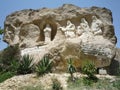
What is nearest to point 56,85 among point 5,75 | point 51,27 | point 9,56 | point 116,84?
point 116,84

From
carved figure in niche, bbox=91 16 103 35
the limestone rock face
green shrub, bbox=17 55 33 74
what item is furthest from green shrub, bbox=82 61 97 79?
carved figure in niche, bbox=91 16 103 35

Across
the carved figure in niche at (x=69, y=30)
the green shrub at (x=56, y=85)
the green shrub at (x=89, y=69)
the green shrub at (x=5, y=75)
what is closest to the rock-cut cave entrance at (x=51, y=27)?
the carved figure in niche at (x=69, y=30)

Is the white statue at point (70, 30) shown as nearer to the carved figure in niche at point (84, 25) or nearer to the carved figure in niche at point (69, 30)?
the carved figure in niche at point (69, 30)

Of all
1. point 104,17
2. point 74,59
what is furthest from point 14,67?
point 104,17

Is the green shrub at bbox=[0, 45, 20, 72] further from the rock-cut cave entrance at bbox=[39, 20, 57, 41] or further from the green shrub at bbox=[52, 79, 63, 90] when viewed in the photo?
the green shrub at bbox=[52, 79, 63, 90]

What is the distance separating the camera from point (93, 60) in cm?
2486

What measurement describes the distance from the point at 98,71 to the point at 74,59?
2.21 m

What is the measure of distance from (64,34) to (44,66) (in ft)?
18.4

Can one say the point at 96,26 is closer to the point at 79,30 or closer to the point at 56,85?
the point at 79,30

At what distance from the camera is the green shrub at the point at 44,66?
23.3 m

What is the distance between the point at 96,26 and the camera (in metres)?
27.6

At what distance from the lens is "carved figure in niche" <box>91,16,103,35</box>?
27.3 meters

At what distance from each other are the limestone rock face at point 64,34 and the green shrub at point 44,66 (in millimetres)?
1078

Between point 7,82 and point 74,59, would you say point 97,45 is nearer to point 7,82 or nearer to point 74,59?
point 74,59
